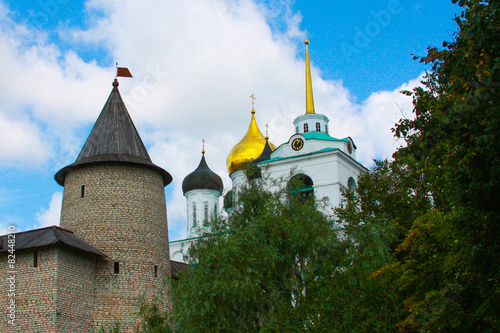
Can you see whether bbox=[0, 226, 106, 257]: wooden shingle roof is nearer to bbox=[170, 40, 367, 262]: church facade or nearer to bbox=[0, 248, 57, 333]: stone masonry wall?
bbox=[0, 248, 57, 333]: stone masonry wall

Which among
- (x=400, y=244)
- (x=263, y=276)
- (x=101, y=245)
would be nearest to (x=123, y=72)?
(x=101, y=245)

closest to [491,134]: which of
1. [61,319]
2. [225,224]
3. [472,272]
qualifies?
[472,272]

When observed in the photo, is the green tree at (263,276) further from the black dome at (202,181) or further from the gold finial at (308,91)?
the black dome at (202,181)

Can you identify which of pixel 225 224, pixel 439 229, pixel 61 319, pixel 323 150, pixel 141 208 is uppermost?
pixel 323 150

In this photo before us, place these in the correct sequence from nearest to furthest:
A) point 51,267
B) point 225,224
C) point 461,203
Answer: point 461,203 < point 225,224 < point 51,267

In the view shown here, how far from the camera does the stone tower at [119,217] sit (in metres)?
17.0

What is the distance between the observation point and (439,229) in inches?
376

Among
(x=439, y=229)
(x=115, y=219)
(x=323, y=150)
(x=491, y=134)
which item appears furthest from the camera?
(x=323, y=150)

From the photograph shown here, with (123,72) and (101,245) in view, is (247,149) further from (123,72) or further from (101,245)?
(101,245)

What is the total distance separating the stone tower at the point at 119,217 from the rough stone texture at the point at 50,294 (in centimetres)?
73

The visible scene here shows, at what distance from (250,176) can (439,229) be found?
6.41 m

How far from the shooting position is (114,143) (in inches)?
755

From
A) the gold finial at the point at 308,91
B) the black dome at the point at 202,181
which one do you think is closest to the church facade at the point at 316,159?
the gold finial at the point at 308,91

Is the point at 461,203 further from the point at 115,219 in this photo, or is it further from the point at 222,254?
the point at 115,219
